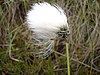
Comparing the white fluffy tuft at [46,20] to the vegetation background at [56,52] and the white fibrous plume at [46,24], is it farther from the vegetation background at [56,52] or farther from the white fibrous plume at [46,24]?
the vegetation background at [56,52]

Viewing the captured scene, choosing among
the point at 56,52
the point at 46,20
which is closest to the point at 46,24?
the point at 46,20

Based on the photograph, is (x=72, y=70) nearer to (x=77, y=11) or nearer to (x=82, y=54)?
(x=82, y=54)

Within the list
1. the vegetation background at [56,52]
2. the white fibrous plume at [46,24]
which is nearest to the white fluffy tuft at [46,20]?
the white fibrous plume at [46,24]

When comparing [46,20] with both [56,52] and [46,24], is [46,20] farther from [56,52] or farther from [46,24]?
[56,52]

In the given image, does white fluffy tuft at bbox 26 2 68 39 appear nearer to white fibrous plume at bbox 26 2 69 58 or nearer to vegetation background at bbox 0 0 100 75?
white fibrous plume at bbox 26 2 69 58

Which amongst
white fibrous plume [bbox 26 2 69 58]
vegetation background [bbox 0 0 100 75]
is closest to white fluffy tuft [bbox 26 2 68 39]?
white fibrous plume [bbox 26 2 69 58]
